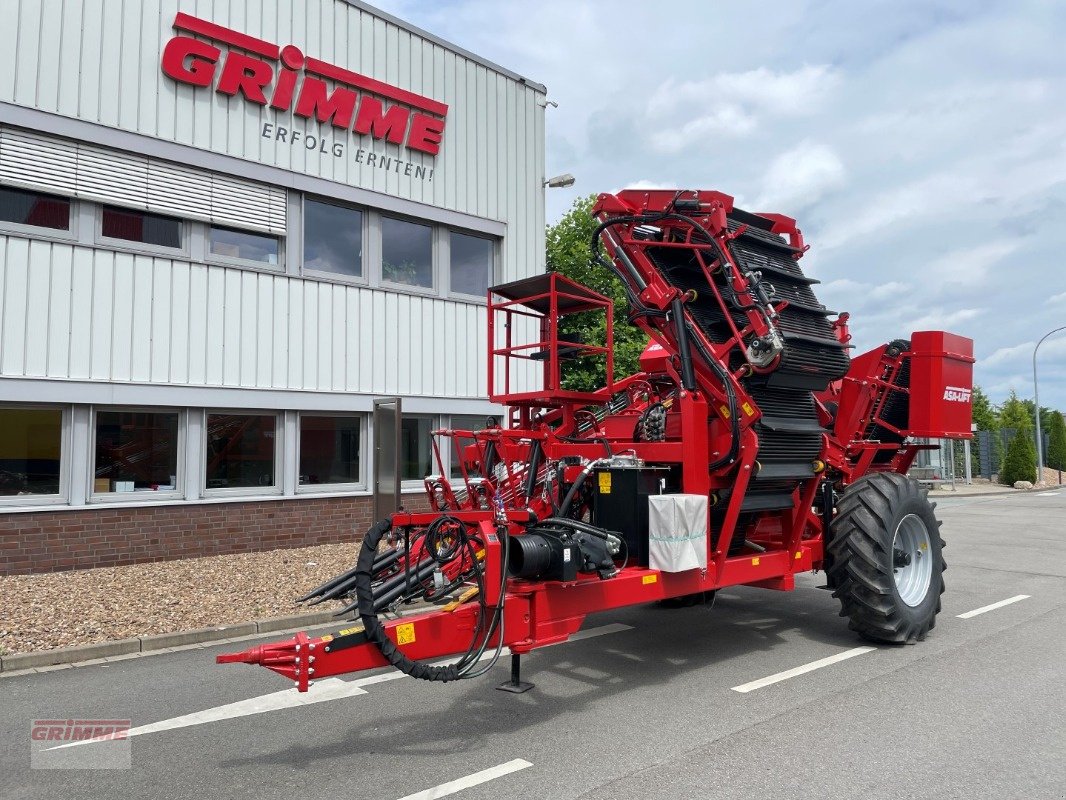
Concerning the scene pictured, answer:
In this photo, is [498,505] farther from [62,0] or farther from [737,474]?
[62,0]

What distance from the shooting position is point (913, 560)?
6852 millimetres

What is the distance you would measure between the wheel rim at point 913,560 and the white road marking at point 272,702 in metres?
4.13

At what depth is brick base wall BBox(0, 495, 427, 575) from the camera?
9.18 meters

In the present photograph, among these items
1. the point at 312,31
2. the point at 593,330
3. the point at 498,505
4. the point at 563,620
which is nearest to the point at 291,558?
the point at 498,505

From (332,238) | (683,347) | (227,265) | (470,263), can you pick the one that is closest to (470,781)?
(683,347)

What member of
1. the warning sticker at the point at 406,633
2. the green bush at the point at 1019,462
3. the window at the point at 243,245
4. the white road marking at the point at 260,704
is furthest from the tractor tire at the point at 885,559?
the green bush at the point at 1019,462

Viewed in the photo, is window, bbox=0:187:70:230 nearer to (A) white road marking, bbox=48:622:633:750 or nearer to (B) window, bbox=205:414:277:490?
(B) window, bbox=205:414:277:490

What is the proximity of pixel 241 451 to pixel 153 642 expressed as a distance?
451 centimetres

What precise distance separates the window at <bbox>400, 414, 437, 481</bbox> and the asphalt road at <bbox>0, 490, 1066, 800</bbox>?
6.29 metres

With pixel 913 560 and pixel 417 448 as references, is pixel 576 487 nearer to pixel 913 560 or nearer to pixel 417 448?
pixel 913 560

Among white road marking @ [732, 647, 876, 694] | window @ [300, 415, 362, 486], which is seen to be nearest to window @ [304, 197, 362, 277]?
window @ [300, 415, 362, 486]

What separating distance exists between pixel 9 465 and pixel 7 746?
5.71 m

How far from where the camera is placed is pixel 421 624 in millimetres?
4227

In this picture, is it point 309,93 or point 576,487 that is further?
point 309,93
